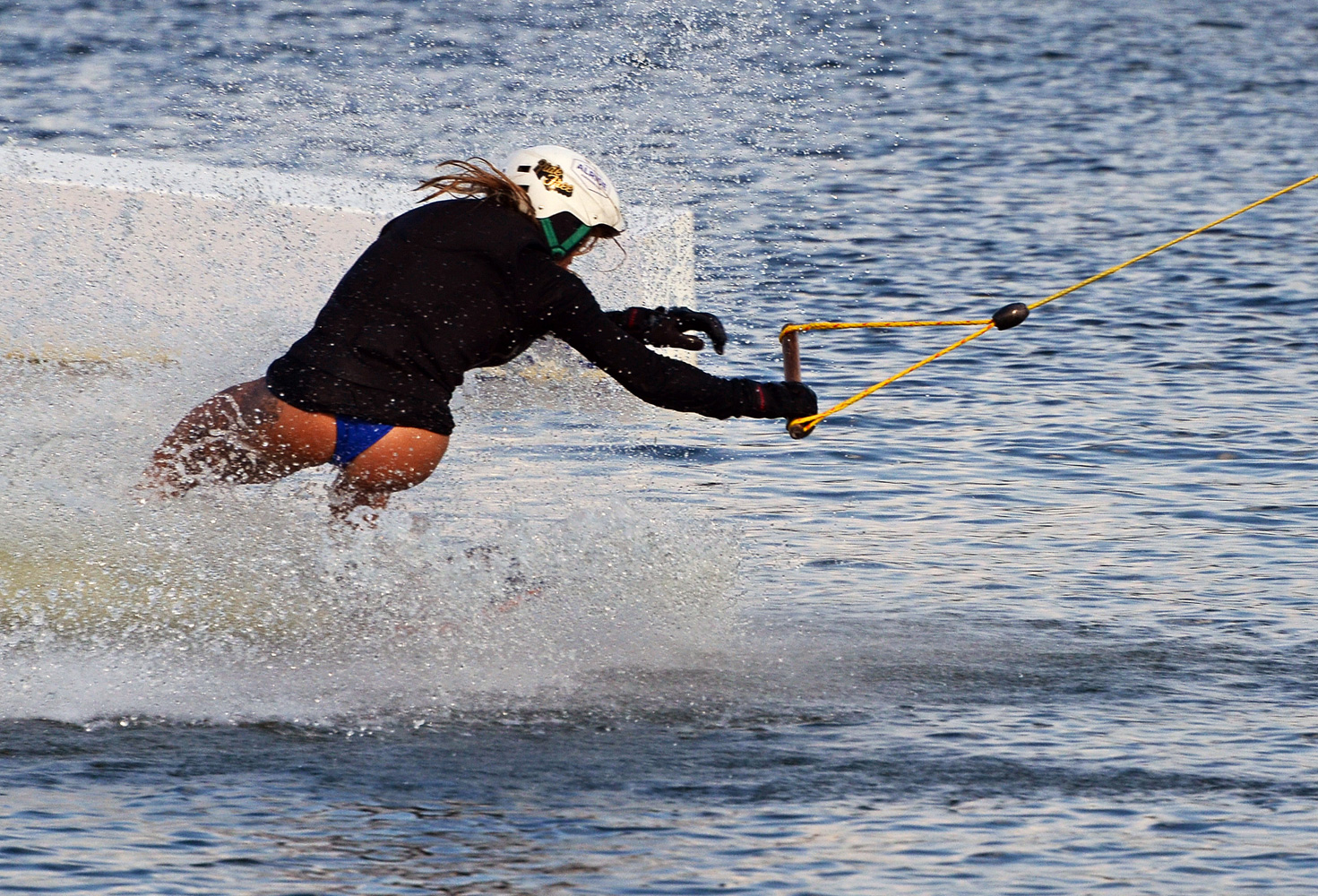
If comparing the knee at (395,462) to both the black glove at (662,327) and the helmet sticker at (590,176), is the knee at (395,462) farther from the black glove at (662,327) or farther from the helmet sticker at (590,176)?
the helmet sticker at (590,176)

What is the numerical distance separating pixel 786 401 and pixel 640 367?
45 cm

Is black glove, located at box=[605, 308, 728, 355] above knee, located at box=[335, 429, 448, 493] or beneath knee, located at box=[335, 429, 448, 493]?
above

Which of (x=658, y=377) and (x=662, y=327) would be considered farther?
(x=662, y=327)

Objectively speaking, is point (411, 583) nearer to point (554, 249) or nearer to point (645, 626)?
point (645, 626)

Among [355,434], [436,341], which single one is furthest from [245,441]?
[436,341]

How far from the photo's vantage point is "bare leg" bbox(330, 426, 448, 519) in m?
6.25

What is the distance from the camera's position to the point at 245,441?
6.32 metres

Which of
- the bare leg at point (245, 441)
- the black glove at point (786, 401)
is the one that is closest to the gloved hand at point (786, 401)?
the black glove at point (786, 401)

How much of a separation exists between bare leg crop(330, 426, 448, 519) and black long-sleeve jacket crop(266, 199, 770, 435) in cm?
4

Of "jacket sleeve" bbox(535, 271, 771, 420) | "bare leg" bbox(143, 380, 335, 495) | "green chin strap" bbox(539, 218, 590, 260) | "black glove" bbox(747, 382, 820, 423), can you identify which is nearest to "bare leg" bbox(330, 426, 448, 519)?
"bare leg" bbox(143, 380, 335, 495)

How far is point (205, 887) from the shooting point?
4926mm

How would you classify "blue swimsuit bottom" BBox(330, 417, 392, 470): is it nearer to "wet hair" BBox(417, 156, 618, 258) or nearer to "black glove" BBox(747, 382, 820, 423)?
"wet hair" BBox(417, 156, 618, 258)

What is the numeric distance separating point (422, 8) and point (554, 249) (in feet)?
81.5

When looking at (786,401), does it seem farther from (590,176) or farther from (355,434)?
(355,434)
